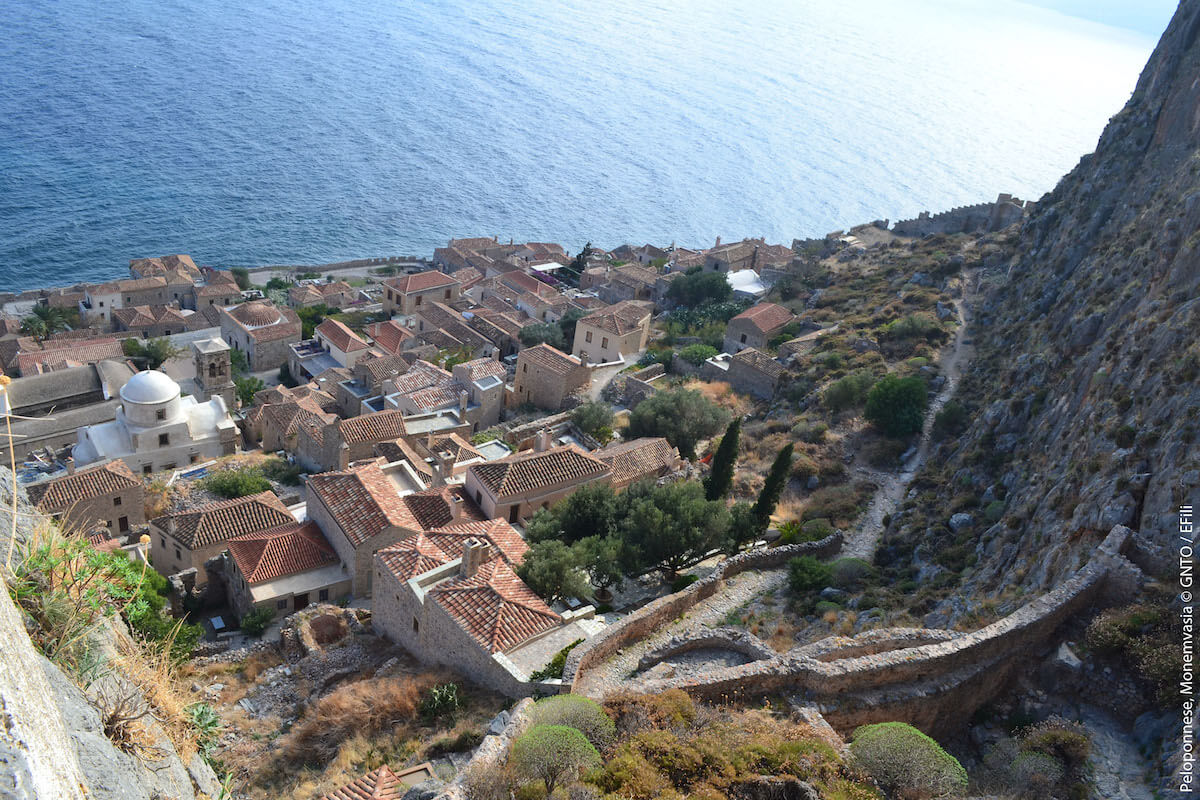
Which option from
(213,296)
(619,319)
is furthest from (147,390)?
(213,296)

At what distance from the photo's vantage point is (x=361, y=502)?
22.8 meters

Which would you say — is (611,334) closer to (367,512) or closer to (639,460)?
(639,460)

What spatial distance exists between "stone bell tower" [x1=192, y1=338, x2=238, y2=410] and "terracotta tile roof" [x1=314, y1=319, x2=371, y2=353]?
30.7 ft

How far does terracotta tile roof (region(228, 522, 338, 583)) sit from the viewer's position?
70.7 ft

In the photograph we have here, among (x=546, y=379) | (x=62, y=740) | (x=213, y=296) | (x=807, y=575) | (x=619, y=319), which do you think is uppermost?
(x=62, y=740)

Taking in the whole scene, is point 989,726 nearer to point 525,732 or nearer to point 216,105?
point 525,732

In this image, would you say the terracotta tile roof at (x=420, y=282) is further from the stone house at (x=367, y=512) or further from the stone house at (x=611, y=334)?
the stone house at (x=367, y=512)

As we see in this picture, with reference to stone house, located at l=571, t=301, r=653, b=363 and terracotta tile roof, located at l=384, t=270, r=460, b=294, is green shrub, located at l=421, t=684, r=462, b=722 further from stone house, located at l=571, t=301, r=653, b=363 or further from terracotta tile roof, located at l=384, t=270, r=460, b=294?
terracotta tile roof, located at l=384, t=270, r=460, b=294

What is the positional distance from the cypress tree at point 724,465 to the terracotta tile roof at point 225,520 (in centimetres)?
1253

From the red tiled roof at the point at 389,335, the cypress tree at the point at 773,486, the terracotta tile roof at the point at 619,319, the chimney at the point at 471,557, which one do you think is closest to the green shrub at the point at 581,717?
the chimney at the point at 471,557

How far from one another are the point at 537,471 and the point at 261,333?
30.6m

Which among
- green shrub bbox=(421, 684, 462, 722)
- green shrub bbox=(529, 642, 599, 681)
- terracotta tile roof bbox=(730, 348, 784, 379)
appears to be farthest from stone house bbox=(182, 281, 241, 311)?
green shrub bbox=(529, 642, 599, 681)

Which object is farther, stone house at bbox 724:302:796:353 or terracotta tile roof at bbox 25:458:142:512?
stone house at bbox 724:302:796:353

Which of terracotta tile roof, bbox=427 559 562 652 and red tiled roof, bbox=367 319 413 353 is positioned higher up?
terracotta tile roof, bbox=427 559 562 652
